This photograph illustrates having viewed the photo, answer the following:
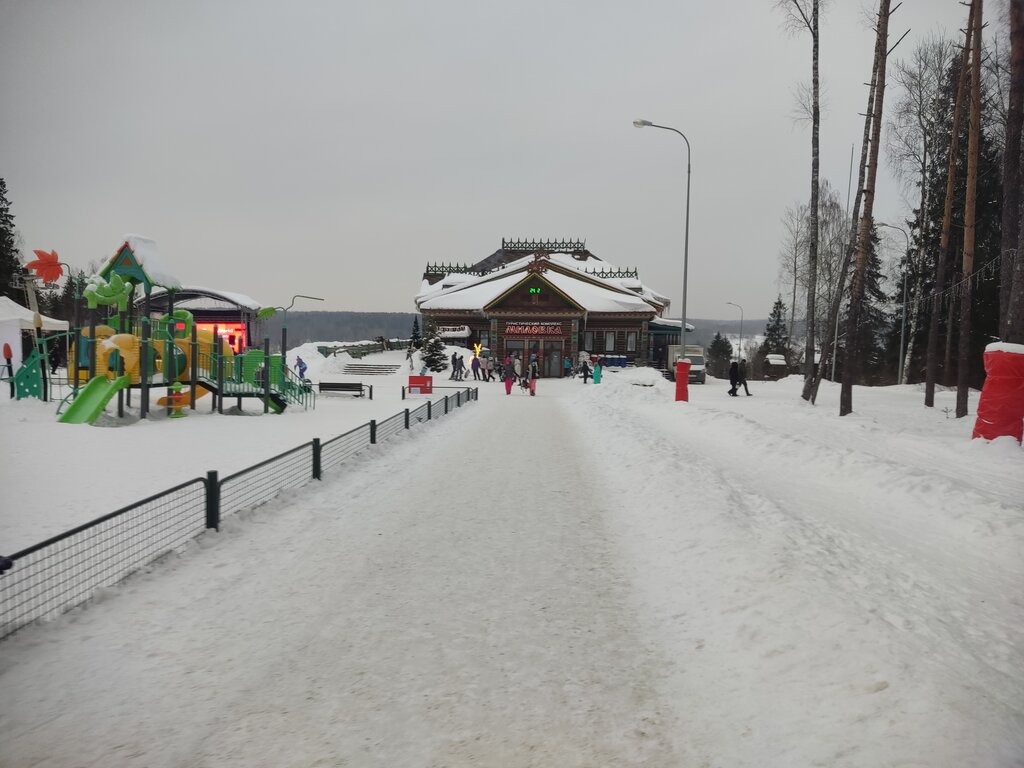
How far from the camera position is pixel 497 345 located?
1697 inches

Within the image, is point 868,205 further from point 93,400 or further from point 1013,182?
point 93,400

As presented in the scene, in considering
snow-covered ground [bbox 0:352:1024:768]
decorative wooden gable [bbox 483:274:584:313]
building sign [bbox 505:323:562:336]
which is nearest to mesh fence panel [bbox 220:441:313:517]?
snow-covered ground [bbox 0:352:1024:768]

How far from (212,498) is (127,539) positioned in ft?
3.42

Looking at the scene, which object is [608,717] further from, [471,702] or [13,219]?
[13,219]

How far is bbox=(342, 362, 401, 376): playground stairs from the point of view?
41719 millimetres

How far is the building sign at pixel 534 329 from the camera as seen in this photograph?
4216 cm

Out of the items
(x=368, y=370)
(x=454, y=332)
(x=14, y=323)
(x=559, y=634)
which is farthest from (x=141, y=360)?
(x=454, y=332)

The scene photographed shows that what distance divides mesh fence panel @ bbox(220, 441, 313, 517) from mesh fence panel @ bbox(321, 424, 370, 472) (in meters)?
0.48

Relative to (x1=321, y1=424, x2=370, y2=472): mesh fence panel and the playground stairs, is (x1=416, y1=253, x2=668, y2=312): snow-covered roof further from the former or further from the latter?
(x1=321, y1=424, x2=370, y2=472): mesh fence panel

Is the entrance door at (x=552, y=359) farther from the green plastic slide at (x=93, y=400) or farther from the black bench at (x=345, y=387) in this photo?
the green plastic slide at (x=93, y=400)

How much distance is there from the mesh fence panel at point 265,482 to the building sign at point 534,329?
33805 mm

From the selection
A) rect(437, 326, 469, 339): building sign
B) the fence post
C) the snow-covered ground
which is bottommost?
the snow-covered ground

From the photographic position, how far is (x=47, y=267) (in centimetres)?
1518

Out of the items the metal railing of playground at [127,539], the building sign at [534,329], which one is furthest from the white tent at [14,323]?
the building sign at [534,329]
